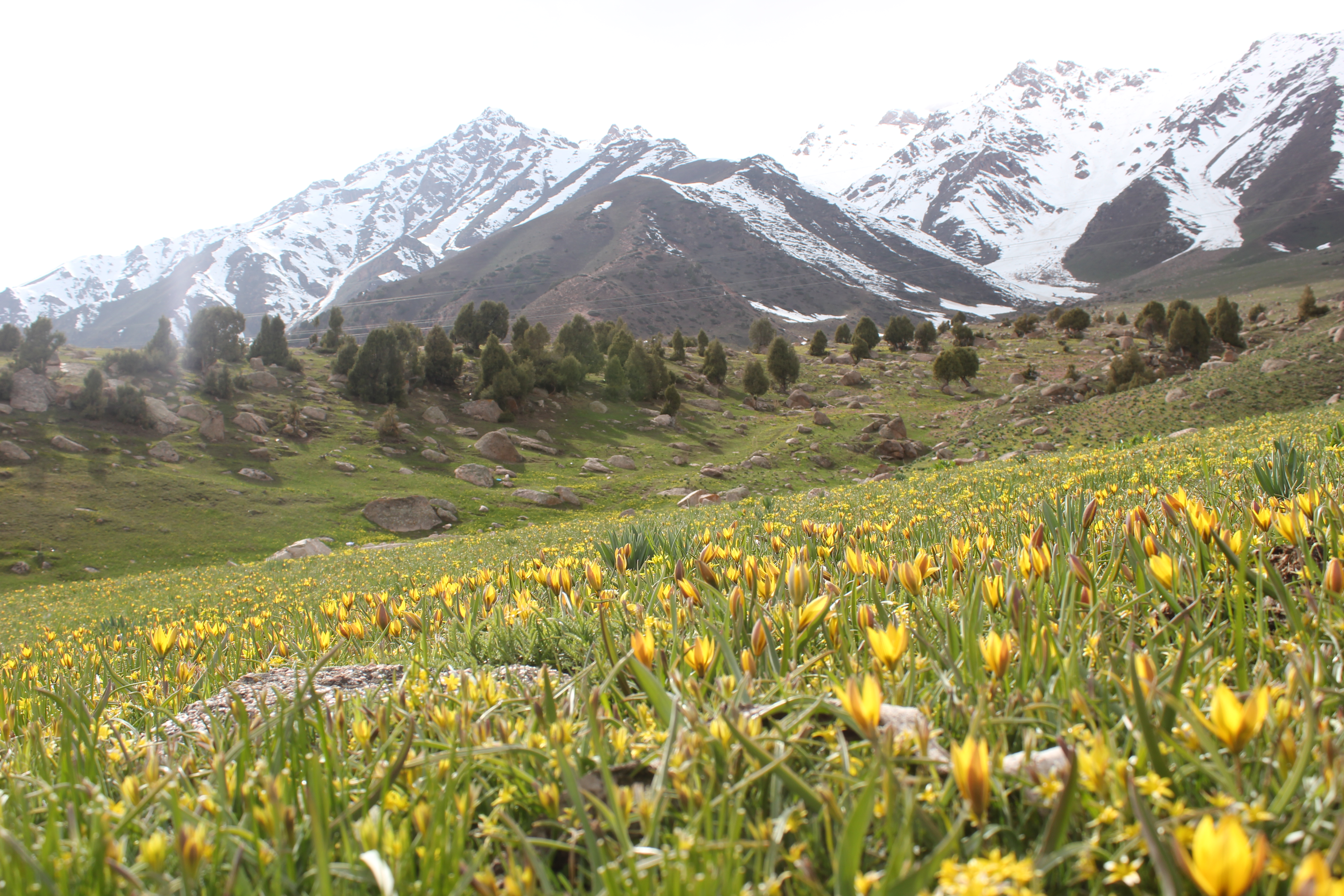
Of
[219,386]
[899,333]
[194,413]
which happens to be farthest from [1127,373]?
[219,386]

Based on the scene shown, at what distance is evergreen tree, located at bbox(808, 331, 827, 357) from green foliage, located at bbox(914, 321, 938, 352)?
11.3 metres

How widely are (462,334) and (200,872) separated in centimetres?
6566

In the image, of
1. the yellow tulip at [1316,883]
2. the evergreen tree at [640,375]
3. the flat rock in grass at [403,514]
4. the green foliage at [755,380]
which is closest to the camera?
the yellow tulip at [1316,883]

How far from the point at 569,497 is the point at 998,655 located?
31344 millimetres

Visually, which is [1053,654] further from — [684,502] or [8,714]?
[684,502]

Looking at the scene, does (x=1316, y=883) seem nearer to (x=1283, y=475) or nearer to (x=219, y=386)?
(x=1283, y=475)

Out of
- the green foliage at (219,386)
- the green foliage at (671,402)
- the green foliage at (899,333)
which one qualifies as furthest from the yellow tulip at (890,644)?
the green foliage at (899,333)

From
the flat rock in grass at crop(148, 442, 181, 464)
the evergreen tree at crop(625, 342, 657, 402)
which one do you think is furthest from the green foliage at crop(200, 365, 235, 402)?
the evergreen tree at crop(625, 342, 657, 402)

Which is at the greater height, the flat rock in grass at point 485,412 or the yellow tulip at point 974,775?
the yellow tulip at point 974,775

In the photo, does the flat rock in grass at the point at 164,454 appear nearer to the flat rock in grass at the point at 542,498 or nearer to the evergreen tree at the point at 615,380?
the flat rock in grass at the point at 542,498

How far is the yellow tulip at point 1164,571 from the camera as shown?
62.5 inches

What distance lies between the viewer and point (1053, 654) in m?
1.37

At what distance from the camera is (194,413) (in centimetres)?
3594

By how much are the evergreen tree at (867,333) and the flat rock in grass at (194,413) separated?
60490mm
